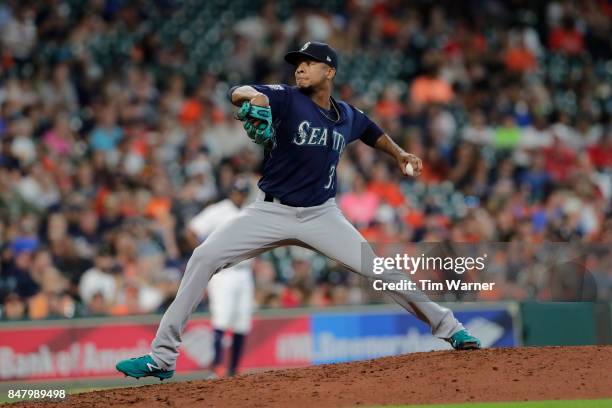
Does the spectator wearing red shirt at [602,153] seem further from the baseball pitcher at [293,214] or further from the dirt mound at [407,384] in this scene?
the baseball pitcher at [293,214]

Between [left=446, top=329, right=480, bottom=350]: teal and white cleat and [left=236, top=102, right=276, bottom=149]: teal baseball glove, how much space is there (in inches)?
78.0

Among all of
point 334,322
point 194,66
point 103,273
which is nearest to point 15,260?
point 103,273

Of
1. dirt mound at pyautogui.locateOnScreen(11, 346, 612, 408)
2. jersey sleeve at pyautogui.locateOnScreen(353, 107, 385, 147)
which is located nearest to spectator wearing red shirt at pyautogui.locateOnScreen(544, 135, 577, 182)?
dirt mound at pyautogui.locateOnScreen(11, 346, 612, 408)

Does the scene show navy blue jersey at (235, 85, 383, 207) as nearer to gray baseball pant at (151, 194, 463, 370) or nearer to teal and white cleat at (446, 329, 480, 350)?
gray baseball pant at (151, 194, 463, 370)

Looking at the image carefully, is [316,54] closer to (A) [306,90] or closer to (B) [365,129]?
(A) [306,90]

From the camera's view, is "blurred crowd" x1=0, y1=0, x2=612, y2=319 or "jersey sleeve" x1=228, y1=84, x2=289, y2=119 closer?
"jersey sleeve" x1=228, y1=84, x2=289, y2=119

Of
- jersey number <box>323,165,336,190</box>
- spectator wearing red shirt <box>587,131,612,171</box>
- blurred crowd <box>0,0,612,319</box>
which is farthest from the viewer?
spectator wearing red shirt <box>587,131,612,171</box>

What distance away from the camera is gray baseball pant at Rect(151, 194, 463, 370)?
6.90m

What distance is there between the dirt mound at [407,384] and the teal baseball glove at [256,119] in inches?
62.8

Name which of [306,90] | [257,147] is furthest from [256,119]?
[257,147]

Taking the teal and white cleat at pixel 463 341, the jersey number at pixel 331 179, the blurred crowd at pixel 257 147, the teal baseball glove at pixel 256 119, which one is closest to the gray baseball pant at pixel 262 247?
the jersey number at pixel 331 179

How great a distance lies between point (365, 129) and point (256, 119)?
1361 millimetres

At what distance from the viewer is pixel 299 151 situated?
22.9 ft

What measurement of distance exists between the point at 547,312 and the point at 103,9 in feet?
25.8
